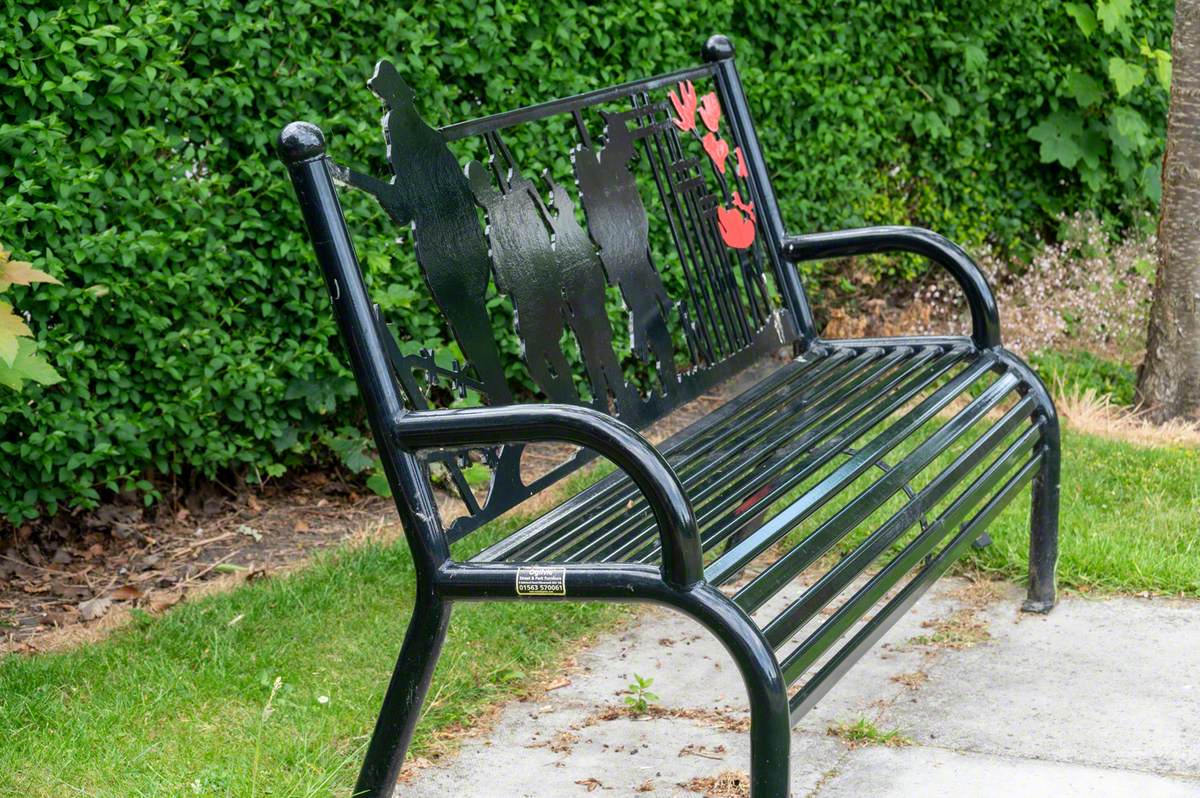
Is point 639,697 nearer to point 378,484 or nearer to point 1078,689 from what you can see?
point 1078,689

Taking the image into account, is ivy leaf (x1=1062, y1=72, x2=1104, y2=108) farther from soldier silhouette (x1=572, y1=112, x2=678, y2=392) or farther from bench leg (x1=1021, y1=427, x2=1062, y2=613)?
soldier silhouette (x1=572, y1=112, x2=678, y2=392)

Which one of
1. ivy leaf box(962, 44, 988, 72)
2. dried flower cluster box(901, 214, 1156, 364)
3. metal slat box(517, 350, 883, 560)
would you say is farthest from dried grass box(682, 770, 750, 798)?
ivy leaf box(962, 44, 988, 72)

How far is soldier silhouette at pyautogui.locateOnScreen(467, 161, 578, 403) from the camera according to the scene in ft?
7.99

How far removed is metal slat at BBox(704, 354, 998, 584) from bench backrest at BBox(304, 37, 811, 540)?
1.43 feet

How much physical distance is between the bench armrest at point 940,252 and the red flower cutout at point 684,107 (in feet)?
1.30

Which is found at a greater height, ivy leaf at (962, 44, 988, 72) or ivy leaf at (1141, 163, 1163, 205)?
ivy leaf at (962, 44, 988, 72)

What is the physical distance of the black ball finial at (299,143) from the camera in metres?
2.05

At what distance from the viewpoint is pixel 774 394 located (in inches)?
120

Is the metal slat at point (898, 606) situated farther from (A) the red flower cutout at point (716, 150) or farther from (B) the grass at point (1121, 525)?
(A) the red flower cutout at point (716, 150)

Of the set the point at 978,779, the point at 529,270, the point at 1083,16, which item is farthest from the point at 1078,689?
the point at 1083,16

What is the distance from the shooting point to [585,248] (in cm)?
273

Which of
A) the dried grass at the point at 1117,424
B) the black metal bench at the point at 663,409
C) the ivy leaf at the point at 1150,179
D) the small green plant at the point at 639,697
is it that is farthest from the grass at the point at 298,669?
the ivy leaf at the point at 1150,179

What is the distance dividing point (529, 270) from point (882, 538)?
770 mm

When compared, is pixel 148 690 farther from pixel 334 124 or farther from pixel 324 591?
pixel 334 124
